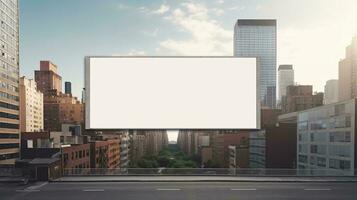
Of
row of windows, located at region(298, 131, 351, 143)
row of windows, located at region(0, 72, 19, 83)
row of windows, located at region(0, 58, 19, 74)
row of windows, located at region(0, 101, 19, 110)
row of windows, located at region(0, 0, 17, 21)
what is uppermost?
row of windows, located at region(0, 0, 17, 21)

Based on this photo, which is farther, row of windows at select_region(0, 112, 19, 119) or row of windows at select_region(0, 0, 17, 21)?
row of windows at select_region(0, 0, 17, 21)

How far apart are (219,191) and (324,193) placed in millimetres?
6650

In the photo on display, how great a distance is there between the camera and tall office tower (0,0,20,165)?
123062 mm

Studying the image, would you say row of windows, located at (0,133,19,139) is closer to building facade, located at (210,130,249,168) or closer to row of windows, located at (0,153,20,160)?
row of windows, located at (0,153,20,160)

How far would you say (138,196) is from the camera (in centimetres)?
2016

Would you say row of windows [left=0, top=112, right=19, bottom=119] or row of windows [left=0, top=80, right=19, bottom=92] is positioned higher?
row of windows [left=0, top=80, right=19, bottom=92]

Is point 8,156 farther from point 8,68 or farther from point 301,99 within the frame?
point 301,99

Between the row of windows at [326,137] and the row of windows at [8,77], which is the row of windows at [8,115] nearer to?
the row of windows at [8,77]

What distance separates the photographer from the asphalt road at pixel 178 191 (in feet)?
65.7

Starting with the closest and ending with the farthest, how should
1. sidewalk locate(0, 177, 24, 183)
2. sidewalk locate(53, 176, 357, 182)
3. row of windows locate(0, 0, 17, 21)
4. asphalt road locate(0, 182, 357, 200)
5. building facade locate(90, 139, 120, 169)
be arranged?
1. asphalt road locate(0, 182, 357, 200)
2. sidewalk locate(0, 177, 24, 183)
3. sidewalk locate(53, 176, 357, 182)
4. building facade locate(90, 139, 120, 169)
5. row of windows locate(0, 0, 17, 21)

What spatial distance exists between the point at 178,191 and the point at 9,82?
417ft

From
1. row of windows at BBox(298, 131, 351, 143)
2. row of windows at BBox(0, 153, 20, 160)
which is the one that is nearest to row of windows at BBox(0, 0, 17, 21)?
row of windows at BBox(0, 153, 20, 160)

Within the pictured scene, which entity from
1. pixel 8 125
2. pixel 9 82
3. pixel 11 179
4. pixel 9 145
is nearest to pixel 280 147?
pixel 11 179

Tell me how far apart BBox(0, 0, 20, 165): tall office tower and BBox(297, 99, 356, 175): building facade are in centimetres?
10138
